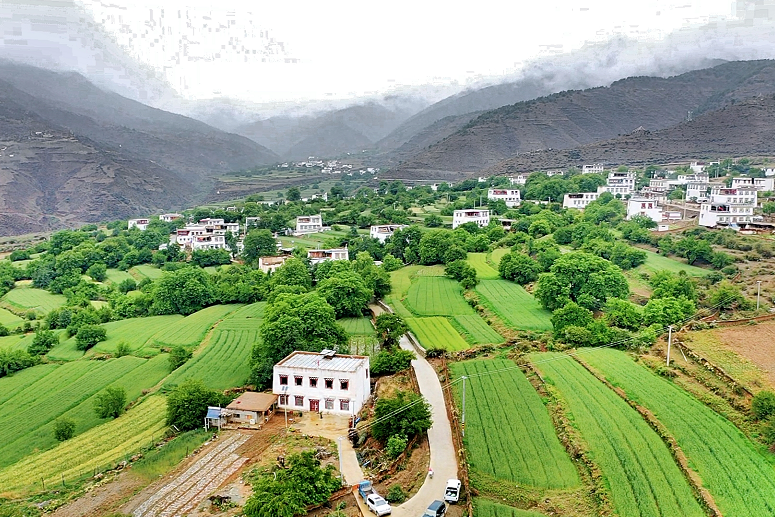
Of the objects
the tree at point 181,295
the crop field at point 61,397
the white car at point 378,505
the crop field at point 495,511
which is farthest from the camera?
the tree at point 181,295

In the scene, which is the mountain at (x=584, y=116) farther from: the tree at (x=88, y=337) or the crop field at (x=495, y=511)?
the crop field at (x=495, y=511)

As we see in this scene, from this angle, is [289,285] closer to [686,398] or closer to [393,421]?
[393,421]

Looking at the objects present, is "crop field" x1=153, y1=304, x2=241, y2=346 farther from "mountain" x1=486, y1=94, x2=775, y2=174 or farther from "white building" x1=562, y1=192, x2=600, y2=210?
"mountain" x1=486, y1=94, x2=775, y2=174

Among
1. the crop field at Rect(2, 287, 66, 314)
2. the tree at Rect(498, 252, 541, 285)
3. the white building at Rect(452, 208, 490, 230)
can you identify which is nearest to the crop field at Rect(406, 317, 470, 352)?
the tree at Rect(498, 252, 541, 285)

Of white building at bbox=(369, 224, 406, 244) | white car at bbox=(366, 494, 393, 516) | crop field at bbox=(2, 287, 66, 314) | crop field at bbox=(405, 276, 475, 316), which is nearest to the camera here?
white car at bbox=(366, 494, 393, 516)

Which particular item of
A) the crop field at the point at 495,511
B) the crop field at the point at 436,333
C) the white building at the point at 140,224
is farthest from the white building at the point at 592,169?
the crop field at the point at 495,511

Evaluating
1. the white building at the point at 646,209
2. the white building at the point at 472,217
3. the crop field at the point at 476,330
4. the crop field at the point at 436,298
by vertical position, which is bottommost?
the crop field at the point at 476,330

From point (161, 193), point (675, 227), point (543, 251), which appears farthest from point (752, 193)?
point (161, 193)
